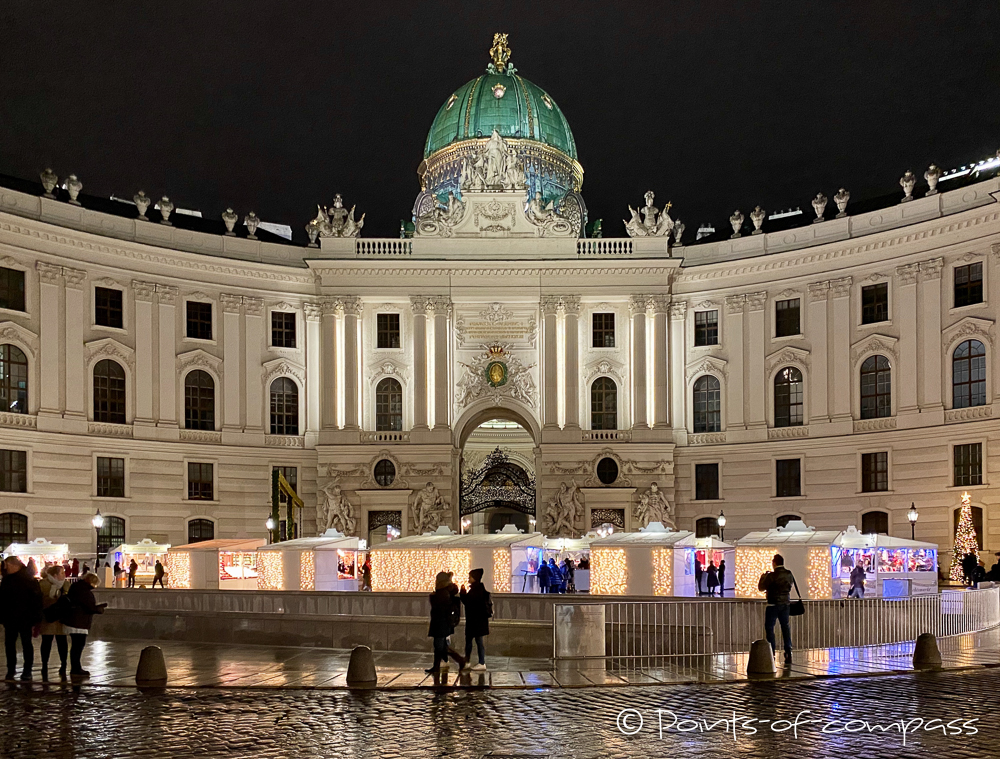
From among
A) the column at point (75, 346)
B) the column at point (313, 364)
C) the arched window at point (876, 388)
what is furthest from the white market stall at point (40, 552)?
the arched window at point (876, 388)

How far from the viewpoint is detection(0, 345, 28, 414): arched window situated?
2127 inches

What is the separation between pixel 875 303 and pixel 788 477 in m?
9.96

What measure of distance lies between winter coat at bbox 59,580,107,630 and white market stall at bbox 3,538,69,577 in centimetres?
2752

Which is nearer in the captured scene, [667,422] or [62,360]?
[62,360]

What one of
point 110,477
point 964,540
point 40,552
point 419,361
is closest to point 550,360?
point 419,361

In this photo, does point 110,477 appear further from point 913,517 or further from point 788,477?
point 913,517

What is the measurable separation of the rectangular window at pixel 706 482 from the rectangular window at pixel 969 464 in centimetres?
1325

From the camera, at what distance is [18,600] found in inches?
835

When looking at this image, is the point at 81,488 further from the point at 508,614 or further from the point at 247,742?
the point at 247,742

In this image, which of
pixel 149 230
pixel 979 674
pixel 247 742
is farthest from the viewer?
pixel 149 230

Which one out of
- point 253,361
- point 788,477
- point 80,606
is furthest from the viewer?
point 253,361

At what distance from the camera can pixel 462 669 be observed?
2255cm

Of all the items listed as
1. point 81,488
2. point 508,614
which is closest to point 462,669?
point 508,614

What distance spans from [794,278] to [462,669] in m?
43.8
